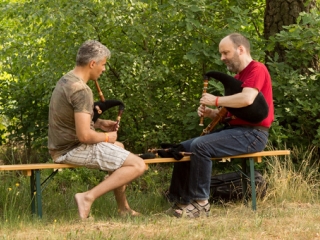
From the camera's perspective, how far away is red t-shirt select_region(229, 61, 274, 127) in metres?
6.46

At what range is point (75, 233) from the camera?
5.40 meters

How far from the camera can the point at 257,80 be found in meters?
6.45

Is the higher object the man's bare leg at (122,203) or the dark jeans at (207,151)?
the dark jeans at (207,151)

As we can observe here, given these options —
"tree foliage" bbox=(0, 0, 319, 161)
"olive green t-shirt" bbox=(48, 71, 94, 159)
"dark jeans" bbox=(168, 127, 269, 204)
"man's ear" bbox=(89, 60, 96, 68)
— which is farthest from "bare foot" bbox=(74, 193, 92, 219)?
"tree foliage" bbox=(0, 0, 319, 161)

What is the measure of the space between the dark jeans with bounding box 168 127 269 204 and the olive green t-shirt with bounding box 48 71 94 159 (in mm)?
1002

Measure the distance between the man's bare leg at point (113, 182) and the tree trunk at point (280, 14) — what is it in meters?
3.30

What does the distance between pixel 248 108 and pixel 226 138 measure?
354 millimetres

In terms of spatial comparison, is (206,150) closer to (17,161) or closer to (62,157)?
(62,157)

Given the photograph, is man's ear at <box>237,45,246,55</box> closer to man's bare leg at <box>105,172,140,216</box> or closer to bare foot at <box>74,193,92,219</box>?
man's bare leg at <box>105,172,140,216</box>

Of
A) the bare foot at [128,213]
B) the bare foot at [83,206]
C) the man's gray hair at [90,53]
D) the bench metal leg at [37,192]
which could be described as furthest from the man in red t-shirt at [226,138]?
the bench metal leg at [37,192]

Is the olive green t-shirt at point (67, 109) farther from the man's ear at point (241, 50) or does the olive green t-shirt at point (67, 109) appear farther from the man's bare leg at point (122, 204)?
the man's ear at point (241, 50)

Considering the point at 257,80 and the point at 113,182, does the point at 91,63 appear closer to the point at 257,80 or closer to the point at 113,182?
the point at 113,182

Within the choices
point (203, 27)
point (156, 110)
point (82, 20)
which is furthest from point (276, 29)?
point (82, 20)

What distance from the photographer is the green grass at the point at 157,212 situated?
548 centimetres
